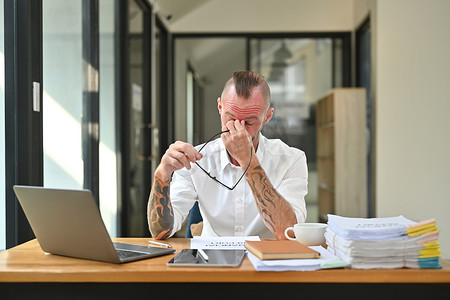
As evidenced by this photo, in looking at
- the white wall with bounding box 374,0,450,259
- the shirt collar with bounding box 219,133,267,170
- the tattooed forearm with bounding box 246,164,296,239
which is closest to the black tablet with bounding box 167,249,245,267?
the tattooed forearm with bounding box 246,164,296,239

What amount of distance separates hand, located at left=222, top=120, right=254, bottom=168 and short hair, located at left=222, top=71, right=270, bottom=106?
152 mm

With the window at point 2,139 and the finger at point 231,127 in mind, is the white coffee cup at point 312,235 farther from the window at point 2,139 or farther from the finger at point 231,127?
the window at point 2,139

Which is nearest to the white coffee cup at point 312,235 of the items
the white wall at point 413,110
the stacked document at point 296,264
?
the stacked document at point 296,264

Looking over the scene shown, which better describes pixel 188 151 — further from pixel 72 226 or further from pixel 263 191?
pixel 72 226

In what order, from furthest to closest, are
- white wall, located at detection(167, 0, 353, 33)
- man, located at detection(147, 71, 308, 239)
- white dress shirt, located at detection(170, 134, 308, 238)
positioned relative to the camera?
white wall, located at detection(167, 0, 353, 33)
white dress shirt, located at detection(170, 134, 308, 238)
man, located at detection(147, 71, 308, 239)

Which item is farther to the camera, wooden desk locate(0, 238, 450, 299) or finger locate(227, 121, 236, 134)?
finger locate(227, 121, 236, 134)

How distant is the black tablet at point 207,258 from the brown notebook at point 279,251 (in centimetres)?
5

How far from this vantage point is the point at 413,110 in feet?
14.5

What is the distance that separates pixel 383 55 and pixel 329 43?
1.66 metres

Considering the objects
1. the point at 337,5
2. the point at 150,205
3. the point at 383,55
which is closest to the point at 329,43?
the point at 337,5

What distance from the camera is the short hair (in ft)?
6.65

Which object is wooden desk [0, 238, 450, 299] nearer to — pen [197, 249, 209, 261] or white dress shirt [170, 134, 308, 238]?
pen [197, 249, 209, 261]

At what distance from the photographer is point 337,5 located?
6.27 m

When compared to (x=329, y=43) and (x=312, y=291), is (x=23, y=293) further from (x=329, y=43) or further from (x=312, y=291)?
(x=329, y=43)
